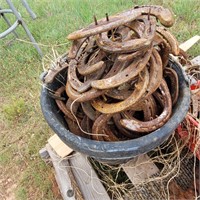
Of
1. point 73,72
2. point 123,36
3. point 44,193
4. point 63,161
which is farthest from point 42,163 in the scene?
point 123,36

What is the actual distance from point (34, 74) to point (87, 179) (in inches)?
48.5

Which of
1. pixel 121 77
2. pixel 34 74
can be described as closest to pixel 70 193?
pixel 121 77

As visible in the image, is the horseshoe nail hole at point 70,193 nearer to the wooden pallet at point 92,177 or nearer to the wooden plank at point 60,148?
the wooden pallet at point 92,177

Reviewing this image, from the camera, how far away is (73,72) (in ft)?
4.40

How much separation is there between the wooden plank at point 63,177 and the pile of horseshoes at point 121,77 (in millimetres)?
334

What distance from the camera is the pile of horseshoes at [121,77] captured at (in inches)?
45.8

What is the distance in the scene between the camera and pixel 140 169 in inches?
61.6

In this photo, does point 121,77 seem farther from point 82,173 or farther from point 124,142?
point 82,173

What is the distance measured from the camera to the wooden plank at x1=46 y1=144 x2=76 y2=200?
1642 millimetres

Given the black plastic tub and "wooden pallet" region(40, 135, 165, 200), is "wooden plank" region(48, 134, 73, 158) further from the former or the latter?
the black plastic tub

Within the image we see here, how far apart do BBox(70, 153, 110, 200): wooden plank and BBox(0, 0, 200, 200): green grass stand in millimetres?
296

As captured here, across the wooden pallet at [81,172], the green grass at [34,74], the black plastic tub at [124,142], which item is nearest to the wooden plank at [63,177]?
the wooden pallet at [81,172]

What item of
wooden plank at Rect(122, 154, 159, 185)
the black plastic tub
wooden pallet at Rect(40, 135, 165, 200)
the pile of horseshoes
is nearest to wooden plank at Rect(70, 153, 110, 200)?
wooden pallet at Rect(40, 135, 165, 200)

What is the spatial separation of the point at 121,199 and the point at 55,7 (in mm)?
2258
